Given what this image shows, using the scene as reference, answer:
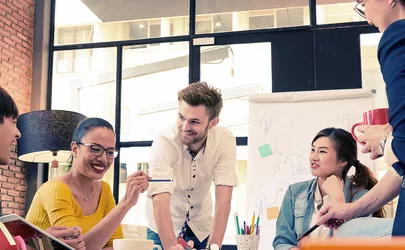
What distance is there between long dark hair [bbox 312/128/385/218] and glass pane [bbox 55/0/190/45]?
3106 mm

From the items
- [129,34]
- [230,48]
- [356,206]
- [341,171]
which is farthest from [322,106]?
[356,206]

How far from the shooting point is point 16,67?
5.28 meters

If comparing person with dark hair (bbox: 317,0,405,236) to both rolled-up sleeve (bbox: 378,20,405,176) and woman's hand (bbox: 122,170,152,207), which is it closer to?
rolled-up sleeve (bbox: 378,20,405,176)

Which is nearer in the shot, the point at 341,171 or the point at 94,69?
the point at 341,171

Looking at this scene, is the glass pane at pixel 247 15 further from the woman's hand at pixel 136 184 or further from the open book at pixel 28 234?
the open book at pixel 28 234

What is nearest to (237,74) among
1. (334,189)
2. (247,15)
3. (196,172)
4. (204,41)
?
(204,41)

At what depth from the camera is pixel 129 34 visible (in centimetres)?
547

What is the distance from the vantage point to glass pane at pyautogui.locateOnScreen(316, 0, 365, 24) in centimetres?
489

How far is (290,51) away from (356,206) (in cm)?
361

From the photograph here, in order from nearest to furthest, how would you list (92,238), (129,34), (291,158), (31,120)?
(92,238) < (291,158) < (31,120) < (129,34)

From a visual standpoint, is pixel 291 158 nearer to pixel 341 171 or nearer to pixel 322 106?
pixel 322 106

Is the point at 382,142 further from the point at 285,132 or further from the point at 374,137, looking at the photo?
the point at 285,132

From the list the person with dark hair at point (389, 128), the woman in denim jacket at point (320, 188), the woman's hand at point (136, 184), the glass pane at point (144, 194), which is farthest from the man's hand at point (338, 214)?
the glass pane at point (144, 194)

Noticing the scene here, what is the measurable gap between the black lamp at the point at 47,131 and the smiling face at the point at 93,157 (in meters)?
2.26
